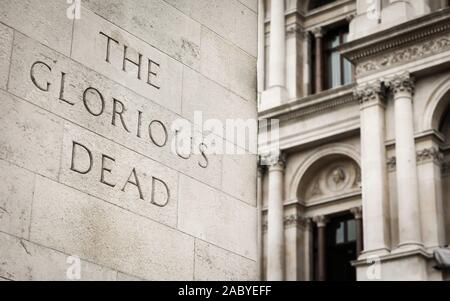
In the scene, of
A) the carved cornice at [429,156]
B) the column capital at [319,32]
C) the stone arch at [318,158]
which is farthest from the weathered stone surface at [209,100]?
the column capital at [319,32]

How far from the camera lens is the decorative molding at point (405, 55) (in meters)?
34.0

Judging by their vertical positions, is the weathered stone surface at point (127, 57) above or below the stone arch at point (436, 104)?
below

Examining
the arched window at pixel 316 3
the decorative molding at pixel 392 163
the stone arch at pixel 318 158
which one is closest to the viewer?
the decorative molding at pixel 392 163

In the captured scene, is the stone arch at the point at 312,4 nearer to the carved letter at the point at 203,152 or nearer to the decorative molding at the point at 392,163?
the decorative molding at the point at 392,163

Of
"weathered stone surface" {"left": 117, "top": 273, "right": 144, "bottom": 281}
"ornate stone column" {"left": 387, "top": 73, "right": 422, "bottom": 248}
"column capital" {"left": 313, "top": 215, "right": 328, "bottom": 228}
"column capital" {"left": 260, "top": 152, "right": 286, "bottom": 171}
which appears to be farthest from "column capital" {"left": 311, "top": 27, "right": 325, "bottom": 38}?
"weathered stone surface" {"left": 117, "top": 273, "right": 144, "bottom": 281}

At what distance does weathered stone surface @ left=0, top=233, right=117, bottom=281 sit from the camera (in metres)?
9.49

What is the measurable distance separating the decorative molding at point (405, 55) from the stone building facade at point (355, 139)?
0.12 feet

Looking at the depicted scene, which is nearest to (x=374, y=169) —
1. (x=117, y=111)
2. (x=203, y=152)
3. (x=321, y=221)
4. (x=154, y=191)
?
(x=321, y=221)

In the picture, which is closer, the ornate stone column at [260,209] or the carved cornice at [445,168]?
the carved cornice at [445,168]

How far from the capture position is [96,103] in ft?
35.9

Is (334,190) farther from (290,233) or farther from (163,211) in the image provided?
(163,211)

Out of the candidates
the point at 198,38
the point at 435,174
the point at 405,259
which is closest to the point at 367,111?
the point at 435,174

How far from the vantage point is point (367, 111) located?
117 feet

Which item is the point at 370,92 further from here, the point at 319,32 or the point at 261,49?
the point at 261,49
